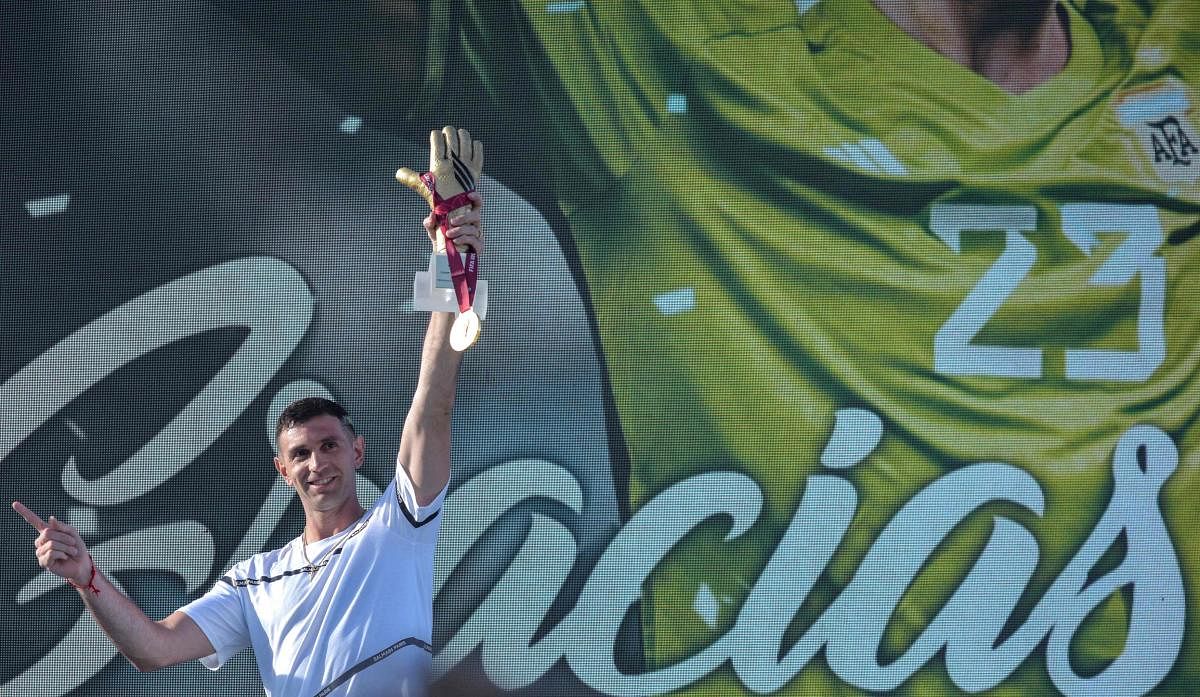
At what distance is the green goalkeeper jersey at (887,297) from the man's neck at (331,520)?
108 centimetres

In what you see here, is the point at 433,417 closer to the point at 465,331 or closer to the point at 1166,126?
the point at 465,331

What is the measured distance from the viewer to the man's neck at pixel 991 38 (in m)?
3.24

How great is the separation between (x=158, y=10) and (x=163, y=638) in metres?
1.79

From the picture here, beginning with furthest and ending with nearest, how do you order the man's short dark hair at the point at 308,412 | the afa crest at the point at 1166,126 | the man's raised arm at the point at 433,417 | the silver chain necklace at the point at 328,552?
the afa crest at the point at 1166,126, the man's short dark hair at the point at 308,412, the silver chain necklace at the point at 328,552, the man's raised arm at the point at 433,417

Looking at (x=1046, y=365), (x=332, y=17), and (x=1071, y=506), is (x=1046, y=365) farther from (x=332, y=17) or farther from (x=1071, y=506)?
(x=332, y=17)


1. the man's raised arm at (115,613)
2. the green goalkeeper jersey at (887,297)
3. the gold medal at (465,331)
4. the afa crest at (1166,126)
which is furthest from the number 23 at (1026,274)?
the man's raised arm at (115,613)

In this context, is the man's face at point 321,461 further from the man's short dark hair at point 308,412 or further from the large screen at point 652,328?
the large screen at point 652,328

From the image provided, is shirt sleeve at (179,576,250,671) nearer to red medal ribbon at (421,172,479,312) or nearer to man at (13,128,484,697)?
man at (13,128,484,697)

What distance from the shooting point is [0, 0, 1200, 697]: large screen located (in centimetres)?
308

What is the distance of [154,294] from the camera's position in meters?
3.23

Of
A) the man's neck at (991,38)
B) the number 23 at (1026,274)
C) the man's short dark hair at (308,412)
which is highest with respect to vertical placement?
the man's short dark hair at (308,412)

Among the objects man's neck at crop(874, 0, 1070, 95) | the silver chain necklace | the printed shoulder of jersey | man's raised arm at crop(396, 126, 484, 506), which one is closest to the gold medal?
man's raised arm at crop(396, 126, 484, 506)

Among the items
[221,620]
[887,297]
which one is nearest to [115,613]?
[221,620]

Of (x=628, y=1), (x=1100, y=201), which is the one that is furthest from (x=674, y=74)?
(x=1100, y=201)
